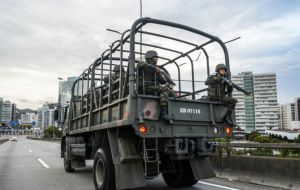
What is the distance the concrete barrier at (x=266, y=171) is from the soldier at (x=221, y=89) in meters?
1.53

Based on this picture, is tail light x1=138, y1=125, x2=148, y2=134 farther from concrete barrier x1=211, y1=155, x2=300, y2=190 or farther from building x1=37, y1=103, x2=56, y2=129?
building x1=37, y1=103, x2=56, y2=129

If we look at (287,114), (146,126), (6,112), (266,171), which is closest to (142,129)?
(146,126)

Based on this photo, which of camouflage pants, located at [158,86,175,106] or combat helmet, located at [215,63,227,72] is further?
combat helmet, located at [215,63,227,72]

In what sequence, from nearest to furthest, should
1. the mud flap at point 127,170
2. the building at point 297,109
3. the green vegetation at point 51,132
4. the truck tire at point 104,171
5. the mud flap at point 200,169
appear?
the mud flap at point 127,170, the truck tire at point 104,171, the mud flap at point 200,169, the green vegetation at point 51,132, the building at point 297,109

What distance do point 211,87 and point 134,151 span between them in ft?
7.51

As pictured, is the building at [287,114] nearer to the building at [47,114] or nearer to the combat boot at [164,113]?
the building at [47,114]

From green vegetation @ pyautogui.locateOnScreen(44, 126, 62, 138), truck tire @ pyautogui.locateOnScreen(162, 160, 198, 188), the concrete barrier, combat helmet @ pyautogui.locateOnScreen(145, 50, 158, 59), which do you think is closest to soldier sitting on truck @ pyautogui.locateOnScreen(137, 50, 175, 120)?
combat helmet @ pyautogui.locateOnScreen(145, 50, 158, 59)

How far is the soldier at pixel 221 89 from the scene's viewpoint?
8062 mm

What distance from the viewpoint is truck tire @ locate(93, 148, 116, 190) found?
7.38 m

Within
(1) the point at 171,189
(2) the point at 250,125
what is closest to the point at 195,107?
(1) the point at 171,189

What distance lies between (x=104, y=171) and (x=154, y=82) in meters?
2.07

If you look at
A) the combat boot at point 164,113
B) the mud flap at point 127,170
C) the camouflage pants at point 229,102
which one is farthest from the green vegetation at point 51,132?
the combat boot at point 164,113

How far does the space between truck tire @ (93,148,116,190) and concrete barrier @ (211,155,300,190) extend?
3797 mm

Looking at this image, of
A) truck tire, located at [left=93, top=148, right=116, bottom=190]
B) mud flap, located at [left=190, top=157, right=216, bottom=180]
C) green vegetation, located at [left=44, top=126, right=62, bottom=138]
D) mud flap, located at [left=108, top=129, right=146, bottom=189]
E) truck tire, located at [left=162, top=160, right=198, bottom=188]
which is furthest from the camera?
green vegetation, located at [left=44, top=126, right=62, bottom=138]
